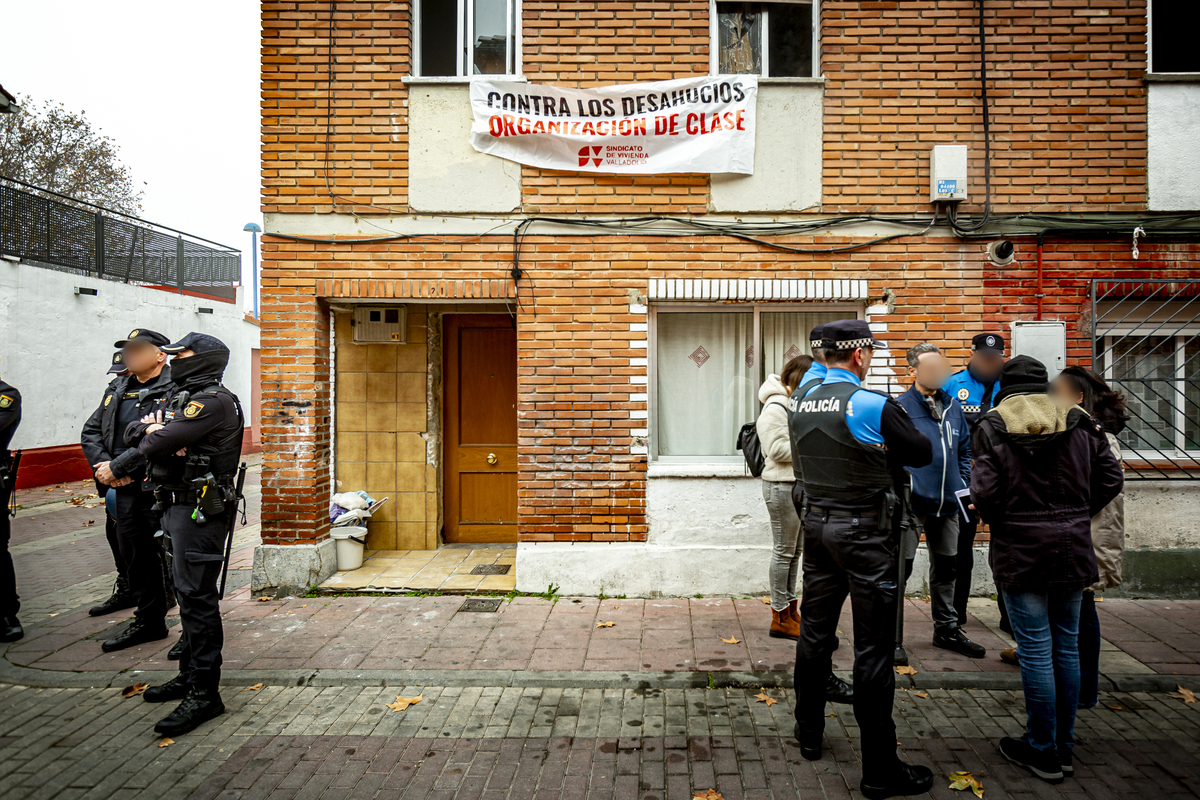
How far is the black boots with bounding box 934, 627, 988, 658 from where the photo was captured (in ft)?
15.3

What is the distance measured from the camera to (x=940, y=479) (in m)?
4.70

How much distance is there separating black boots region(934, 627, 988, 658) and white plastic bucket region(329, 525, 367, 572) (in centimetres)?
514

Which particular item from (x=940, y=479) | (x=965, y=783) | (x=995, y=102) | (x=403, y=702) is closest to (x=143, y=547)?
(x=403, y=702)

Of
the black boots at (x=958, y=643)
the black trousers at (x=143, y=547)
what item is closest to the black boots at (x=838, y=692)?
the black boots at (x=958, y=643)

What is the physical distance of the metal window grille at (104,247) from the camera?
12.0 m

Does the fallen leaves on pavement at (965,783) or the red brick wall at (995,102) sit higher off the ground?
the red brick wall at (995,102)

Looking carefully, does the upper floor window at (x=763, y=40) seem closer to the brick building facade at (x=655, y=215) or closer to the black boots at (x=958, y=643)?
the brick building facade at (x=655, y=215)

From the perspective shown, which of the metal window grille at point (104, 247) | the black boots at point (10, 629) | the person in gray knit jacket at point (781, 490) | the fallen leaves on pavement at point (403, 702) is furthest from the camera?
the metal window grille at point (104, 247)

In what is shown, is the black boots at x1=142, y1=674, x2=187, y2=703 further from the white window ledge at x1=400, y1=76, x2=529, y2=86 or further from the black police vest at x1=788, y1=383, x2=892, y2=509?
the white window ledge at x1=400, y1=76, x2=529, y2=86

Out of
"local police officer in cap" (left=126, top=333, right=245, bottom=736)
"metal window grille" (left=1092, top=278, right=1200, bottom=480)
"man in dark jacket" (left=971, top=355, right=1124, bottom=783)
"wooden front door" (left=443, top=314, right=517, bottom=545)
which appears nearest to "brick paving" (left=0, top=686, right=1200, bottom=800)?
"local police officer in cap" (left=126, top=333, right=245, bottom=736)

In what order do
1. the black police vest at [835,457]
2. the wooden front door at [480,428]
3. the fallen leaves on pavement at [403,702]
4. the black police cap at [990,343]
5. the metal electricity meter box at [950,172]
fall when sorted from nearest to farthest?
the black police vest at [835,457]
the fallen leaves on pavement at [403,702]
the black police cap at [990,343]
the metal electricity meter box at [950,172]
the wooden front door at [480,428]

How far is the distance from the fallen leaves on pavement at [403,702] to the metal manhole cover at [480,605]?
1.41 metres

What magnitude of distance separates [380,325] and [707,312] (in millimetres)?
3468

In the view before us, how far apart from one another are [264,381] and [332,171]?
2028 mm
